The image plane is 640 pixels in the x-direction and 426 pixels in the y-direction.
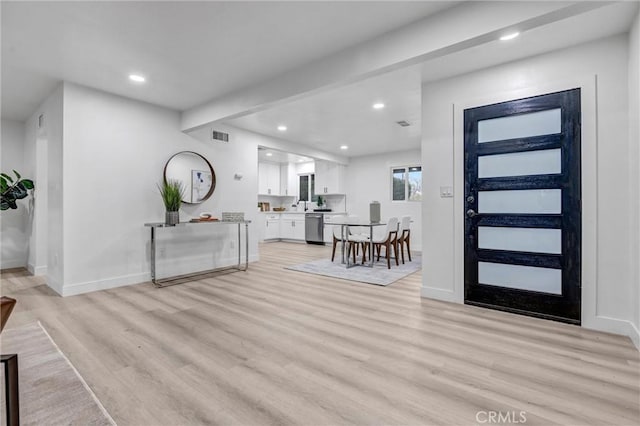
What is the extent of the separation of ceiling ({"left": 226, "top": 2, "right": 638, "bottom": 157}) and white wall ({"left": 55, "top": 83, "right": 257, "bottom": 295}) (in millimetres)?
1339

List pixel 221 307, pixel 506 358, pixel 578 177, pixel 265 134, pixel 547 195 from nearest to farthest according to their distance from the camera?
pixel 506 358, pixel 578 177, pixel 547 195, pixel 221 307, pixel 265 134

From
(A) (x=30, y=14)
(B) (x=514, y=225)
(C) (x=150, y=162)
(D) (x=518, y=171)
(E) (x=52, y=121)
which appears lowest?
(B) (x=514, y=225)

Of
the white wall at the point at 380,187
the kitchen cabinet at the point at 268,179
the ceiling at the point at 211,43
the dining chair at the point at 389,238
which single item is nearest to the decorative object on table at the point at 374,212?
the dining chair at the point at 389,238

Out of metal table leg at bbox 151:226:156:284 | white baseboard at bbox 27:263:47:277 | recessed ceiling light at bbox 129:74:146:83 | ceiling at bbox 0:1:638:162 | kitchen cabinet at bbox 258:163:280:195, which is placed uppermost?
recessed ceiling light at bbox 129:74:146:83

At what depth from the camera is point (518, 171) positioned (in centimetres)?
284

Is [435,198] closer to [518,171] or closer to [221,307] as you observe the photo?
[518,171]

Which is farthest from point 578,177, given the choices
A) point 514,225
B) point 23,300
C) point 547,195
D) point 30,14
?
point 23,300

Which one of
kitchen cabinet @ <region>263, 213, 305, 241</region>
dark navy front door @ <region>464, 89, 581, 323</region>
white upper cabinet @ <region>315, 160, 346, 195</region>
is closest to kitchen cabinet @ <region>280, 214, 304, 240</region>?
kitchen cabinet @ <region>263, 213, 305, 241</region>

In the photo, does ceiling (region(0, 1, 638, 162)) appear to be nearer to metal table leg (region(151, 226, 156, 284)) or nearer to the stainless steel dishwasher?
metal table leg (region(151, 226, 156, 284))

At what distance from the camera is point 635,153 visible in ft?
7.33

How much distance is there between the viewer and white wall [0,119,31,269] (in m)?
4.83

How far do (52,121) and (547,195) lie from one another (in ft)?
17.8

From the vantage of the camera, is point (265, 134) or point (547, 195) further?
point (265, 134)

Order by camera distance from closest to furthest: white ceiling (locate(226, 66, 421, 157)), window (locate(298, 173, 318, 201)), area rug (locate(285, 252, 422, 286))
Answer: white ceiling (locate(226, 66, 421, 157))
area rug (locate(285, 252, 422, 286))
window (locate(298, 173, 318, 201))
